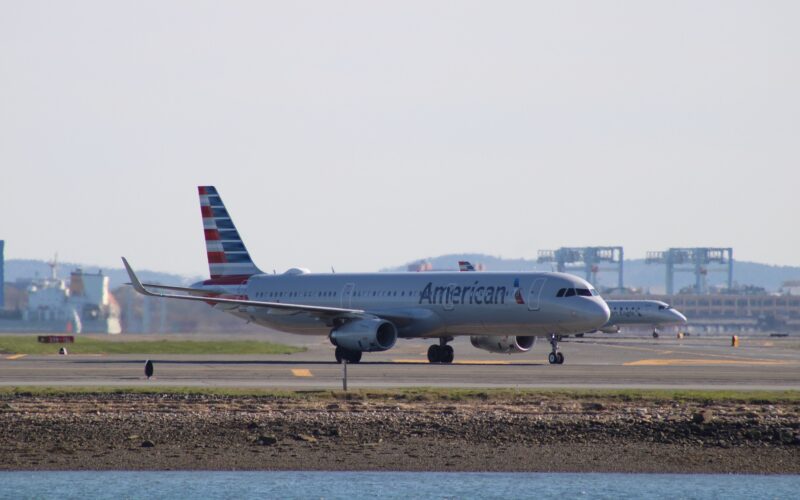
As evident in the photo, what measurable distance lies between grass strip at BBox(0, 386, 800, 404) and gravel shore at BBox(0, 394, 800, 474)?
0.82 m

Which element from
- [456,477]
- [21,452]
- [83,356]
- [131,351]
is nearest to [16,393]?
[21,452]

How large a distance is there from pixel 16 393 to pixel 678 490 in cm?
2161

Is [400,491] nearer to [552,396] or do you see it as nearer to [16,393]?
[552,396]

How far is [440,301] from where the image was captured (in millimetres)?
64625

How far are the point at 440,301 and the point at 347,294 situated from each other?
21.0 ft

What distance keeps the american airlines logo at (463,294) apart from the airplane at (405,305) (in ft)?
0.15

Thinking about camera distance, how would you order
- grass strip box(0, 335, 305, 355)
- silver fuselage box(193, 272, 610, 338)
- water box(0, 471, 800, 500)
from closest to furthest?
water box(0, 471, 800, 500)
silver fuselage box(193, 272, 610, 338)
grass strip box(0, 335, 305, 355)

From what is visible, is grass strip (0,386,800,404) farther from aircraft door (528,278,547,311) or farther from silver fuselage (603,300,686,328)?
silver fuselage (603,300,686,328)

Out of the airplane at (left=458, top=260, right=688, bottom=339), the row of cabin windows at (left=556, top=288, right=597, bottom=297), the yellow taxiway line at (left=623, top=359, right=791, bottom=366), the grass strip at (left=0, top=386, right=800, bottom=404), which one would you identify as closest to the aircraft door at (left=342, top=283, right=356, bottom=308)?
the row of cabin windows at (left=556, top=288, right=597, bottom=297)

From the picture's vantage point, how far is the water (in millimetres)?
28234

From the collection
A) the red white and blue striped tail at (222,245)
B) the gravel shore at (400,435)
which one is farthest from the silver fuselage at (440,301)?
the gravel shore at (400,435)

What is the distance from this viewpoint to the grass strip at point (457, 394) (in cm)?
4084

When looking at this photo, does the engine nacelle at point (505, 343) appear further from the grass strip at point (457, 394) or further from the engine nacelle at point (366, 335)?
the grass strip at point (457, 394)

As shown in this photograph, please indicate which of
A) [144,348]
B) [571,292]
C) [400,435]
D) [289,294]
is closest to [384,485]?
[400,435]
